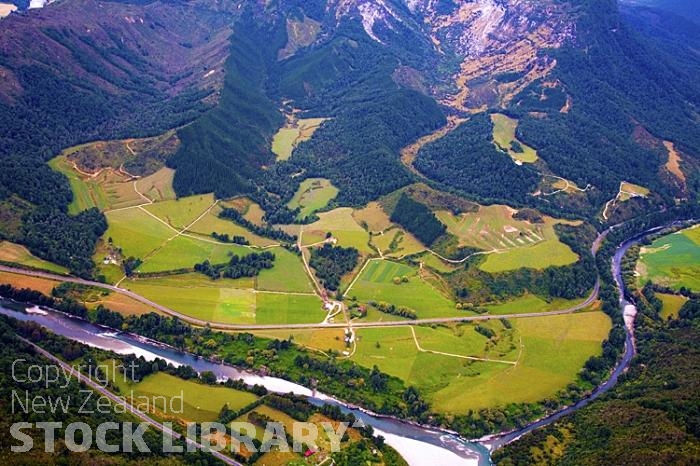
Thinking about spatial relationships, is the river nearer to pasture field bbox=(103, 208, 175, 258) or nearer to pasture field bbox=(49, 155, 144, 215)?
pasture field bbox=(103, 208, 175, 258)

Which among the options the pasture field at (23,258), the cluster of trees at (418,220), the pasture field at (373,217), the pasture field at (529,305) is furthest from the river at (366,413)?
the pasture field at (373,217)

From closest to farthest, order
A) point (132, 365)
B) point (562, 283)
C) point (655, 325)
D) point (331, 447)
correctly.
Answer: point (331, 447) → point (132, 365) → point (655, 325) → point (562, 283)

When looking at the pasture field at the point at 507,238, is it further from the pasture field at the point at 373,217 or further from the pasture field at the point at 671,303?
the pasture field at the point at 671,303

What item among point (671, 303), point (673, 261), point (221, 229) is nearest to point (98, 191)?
point (221, 229)

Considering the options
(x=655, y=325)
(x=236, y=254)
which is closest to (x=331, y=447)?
(x=236, y=254)

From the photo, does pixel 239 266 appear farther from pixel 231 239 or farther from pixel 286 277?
pixel 231 239

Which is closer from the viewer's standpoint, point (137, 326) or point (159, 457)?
point (159, 457)

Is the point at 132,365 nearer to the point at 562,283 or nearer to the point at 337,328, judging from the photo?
the point at 337,328
